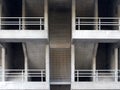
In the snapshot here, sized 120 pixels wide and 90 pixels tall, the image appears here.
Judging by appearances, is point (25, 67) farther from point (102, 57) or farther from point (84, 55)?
point (102, 57)

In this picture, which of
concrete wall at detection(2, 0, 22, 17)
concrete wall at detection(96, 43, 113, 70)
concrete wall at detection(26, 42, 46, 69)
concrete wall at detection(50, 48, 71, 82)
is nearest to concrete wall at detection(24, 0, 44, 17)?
concrete wall at detection(2, 0, 22, 17)

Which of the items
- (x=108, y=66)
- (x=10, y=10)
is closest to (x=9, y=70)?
(x=10, y=10)

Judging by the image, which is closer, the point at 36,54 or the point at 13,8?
the point at 36,54

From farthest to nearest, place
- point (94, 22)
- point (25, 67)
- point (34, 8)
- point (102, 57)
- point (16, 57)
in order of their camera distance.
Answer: point (102, 57) → point (16, 57) → point (34, 8) → point (25, 67) → point (94, 22)

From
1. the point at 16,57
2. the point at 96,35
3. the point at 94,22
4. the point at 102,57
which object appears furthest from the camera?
the point at 102,57

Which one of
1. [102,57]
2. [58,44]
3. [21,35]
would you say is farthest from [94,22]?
[21,35]

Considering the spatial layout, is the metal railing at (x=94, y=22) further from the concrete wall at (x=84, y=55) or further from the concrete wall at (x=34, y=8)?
the concrete wall at (x=34, y=8)

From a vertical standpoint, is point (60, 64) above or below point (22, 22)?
below

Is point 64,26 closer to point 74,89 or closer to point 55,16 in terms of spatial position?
point 55,16

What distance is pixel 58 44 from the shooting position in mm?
10180

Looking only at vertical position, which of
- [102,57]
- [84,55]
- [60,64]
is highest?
[84,55]

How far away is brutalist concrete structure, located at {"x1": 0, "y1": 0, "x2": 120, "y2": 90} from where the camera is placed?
8281mm

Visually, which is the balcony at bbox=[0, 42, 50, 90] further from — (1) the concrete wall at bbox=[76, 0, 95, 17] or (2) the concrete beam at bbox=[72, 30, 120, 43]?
(1) the concrete wall at bbox=[76, 0, 95, 17]

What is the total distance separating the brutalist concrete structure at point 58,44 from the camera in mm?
8281
